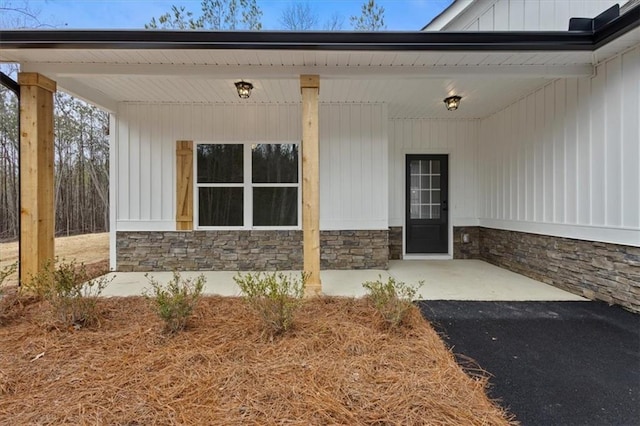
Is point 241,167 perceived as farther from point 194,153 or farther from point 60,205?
point 60,205

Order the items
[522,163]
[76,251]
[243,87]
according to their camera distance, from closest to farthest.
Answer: [243,87] < [522,163] < [76,251]

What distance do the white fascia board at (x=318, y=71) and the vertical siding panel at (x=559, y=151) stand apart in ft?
1.82

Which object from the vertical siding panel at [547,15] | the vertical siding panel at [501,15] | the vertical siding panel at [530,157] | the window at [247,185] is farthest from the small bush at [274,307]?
the vertical siding panel at [501,15]

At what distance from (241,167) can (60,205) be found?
26.5 feet

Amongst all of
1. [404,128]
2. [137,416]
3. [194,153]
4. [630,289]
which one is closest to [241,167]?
[194,153]

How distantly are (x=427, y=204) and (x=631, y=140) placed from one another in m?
3.43

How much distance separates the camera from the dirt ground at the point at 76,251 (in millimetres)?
6035

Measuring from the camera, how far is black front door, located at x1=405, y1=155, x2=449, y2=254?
654cm

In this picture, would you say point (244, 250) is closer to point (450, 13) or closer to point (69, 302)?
point (69, 302)

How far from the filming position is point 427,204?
6.59m

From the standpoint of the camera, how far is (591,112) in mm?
3910

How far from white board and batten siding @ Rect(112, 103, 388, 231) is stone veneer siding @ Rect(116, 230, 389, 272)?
0.69 feet

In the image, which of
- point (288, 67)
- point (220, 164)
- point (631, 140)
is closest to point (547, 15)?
point (631, 140)

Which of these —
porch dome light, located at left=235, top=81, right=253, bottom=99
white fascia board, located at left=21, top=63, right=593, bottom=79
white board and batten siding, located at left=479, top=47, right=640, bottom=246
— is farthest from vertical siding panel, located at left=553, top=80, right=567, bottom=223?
porch dome light, located at left=235, top=81, right=253, bottom=99
